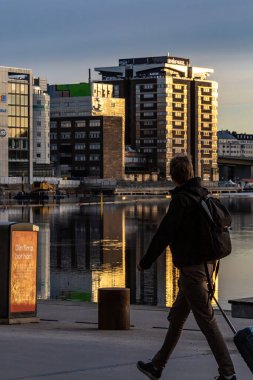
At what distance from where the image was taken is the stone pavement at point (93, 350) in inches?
443

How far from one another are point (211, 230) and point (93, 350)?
9.72 feet

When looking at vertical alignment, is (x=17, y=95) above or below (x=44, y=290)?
above

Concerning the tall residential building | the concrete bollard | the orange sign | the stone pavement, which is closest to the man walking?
the stone pavement

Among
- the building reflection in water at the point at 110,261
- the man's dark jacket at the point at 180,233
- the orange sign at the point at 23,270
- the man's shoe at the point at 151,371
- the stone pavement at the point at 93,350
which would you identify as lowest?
the building reflection in water at the point at 110,261

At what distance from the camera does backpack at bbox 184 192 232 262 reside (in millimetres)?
10758

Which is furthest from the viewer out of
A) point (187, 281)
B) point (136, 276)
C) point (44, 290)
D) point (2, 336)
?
point (136, 276)

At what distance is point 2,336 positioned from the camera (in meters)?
14.1

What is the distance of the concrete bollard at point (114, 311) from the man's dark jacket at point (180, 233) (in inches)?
204

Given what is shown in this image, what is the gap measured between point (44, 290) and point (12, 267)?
546 inches

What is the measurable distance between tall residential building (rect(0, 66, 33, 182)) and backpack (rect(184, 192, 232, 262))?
17765 centimetres

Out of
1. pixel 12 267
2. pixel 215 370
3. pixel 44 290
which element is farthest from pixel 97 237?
pixel 215 370

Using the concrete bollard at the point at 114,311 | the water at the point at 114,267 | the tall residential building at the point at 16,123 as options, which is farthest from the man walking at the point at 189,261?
the tall residential building at the point at 16,123

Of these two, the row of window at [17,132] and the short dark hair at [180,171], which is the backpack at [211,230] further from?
the row of window at [17,132]

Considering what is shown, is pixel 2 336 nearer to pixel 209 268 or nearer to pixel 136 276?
pixel 209 268
